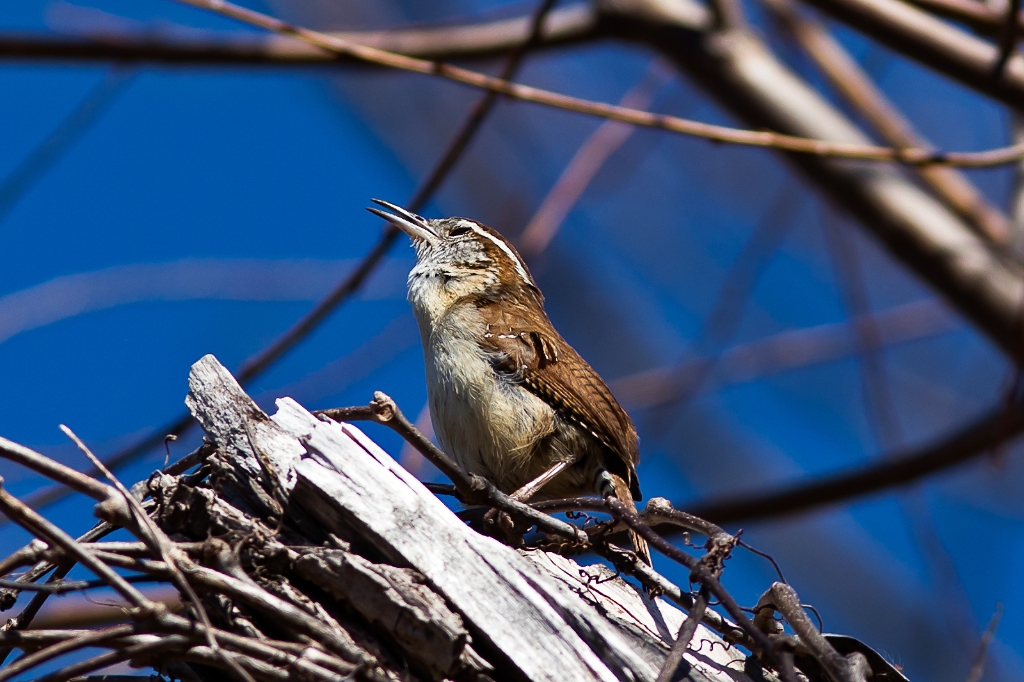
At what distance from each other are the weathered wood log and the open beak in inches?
95.8

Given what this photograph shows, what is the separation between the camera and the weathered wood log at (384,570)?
2.06 metres

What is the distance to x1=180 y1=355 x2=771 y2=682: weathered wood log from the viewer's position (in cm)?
206

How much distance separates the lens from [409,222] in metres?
4.95

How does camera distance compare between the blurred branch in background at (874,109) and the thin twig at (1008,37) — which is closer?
the thin twig at (1008,37)

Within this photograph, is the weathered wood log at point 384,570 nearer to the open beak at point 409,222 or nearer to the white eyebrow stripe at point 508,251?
the open beak at point 409,222

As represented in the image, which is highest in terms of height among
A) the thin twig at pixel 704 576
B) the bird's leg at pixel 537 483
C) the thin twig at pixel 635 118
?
the thin twig at pixel 635 118

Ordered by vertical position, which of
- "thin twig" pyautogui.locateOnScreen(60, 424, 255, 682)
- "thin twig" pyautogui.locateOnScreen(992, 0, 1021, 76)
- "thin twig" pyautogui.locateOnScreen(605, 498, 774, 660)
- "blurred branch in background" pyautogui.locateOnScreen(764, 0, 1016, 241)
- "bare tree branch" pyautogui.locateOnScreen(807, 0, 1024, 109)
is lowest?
"thin twig" pyautogui.locateOnScreen(60, 424, 255, 682)

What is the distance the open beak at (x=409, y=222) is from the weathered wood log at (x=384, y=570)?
2434 millimetres

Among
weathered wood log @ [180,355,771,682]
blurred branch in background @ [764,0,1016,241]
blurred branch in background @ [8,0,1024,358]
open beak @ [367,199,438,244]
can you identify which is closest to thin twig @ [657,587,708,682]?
weathered wood log @ [180,355,771,682]

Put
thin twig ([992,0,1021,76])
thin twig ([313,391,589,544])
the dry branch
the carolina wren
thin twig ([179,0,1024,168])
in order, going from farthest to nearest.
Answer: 1. the carolina wren
2. thin twig ([992,0,1021,76])
3. thin twig ([179,0,1024,168])
4. thin twig ([313,391,589,544])
5. the dry branch

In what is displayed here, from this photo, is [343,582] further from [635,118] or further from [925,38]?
[925,38]

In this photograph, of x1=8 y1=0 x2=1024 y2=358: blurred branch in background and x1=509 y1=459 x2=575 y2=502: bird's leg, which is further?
x1=8 y1=0 x2=1024 y2=358: blurred branch in background

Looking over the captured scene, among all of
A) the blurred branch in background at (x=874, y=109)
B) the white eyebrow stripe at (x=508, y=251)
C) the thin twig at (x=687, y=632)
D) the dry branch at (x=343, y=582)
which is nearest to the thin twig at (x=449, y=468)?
the dry branch at (x=343, y=582)

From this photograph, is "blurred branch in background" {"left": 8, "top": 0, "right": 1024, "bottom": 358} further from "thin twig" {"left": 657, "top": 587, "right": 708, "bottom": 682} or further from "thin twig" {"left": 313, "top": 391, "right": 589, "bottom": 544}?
"thin twig" {"left": 657, "top": 587, "right": 708, "bottom": 682}
